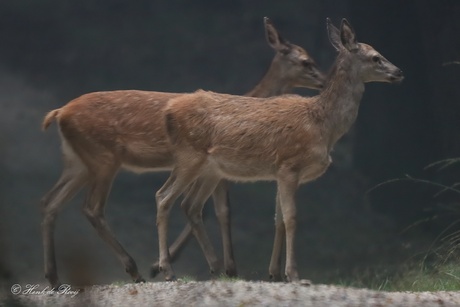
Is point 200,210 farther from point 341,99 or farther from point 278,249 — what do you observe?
point 341,99

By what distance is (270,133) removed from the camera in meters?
7.43

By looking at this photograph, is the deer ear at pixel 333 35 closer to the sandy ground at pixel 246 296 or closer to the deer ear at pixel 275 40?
the deer ear at pixel 275 40

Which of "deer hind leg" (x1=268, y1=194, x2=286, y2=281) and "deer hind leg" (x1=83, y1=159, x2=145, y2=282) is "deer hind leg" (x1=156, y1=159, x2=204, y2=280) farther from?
"deer hind leg" (x1=268, y1=194, x2=286, y2=281)

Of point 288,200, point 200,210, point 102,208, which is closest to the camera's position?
point 288,200

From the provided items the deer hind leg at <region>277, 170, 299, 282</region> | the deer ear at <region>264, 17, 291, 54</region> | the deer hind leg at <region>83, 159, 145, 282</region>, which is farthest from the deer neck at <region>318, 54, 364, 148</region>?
the deer hind leg at <region>83, 159, 145, 282</region>

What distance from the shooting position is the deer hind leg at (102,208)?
7.69 m

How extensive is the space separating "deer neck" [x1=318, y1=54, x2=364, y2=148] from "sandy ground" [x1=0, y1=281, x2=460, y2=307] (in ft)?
5.45

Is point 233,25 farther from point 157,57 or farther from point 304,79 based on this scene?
point 304,79

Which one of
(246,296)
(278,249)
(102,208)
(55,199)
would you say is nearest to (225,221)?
(278,249)

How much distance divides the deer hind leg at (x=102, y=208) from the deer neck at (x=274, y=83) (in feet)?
5.75

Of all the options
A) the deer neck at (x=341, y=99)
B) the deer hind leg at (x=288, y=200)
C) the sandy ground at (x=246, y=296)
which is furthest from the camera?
the deer neck at (x=341, y=99)

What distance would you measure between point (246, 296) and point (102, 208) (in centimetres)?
249

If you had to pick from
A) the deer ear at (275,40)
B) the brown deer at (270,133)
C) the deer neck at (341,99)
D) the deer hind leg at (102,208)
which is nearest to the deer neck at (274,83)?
the deer ear at (275,40)

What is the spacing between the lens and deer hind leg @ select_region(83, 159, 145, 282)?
25.2 ft
